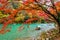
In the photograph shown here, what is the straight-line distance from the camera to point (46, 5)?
928 cm

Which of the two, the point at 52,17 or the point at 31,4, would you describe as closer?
the point at 31,4

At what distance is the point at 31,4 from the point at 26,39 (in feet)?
7.88

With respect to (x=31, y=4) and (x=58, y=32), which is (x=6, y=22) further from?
(x=58, y=32)

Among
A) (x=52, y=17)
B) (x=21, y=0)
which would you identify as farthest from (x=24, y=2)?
(x=52, y=17)

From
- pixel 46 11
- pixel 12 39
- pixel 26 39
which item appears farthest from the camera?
pixel 12 39

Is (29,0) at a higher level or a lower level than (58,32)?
higher

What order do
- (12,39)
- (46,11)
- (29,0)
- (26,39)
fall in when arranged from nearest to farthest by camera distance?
1. (29,0)
2. (46,11)
3. (26,39)
4. (12,39)

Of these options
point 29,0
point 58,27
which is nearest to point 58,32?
point 58,27

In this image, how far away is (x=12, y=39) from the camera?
11.7 metres

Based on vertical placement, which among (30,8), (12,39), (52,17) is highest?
(30,8)

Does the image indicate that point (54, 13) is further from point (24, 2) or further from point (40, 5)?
point (24, 2)

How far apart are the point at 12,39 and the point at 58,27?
3.32 metres

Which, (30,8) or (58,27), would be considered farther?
(58,27)

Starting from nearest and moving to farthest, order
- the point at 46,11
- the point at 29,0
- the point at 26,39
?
the point at 29,0 → the point at 46,11 → the point at 26,39
